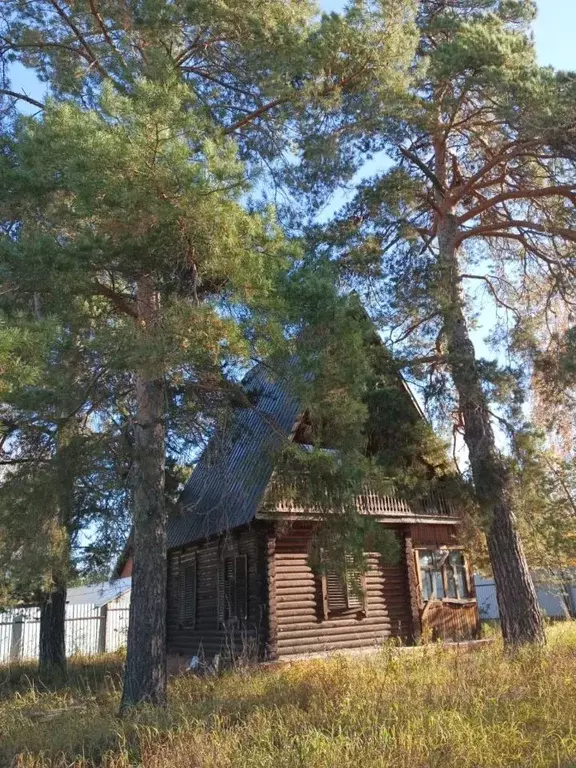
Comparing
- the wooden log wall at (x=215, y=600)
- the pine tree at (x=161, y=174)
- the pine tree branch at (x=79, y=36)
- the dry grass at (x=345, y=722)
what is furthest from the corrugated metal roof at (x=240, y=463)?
the pine tree branch at (x=79, y=36)

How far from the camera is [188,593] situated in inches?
719

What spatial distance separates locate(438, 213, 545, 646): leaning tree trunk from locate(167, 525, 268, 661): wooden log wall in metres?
5.01

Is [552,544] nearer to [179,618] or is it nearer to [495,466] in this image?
[495,466]

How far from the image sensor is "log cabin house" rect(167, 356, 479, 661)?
1376 centimetres

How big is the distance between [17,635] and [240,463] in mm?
12794

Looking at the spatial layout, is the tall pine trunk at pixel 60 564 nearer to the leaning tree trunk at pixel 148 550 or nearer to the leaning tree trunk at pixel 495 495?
the leaning tree trunk at pixel 148 550

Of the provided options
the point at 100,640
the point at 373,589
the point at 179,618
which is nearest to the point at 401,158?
the point at 373,589

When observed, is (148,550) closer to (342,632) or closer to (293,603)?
(293,603)

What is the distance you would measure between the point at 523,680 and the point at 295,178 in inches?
359

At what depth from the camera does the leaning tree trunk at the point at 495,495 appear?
11.5 metres

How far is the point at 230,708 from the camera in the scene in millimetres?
7828

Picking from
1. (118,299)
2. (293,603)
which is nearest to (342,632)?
(293,603)

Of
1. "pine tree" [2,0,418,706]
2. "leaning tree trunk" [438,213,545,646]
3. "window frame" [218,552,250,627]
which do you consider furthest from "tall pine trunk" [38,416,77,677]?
"leaning tree trunk" [438,213,545,646]

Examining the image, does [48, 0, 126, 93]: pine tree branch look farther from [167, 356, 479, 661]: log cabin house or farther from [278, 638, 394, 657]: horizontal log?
[278, 638, 394, 657]: horizontal log
